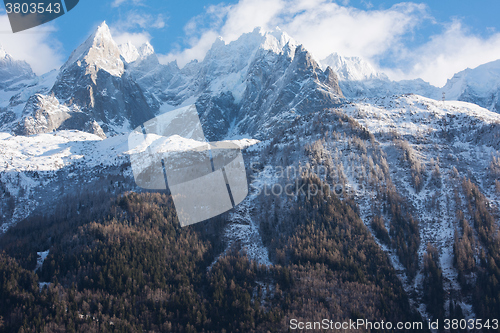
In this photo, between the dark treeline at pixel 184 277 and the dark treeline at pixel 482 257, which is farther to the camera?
the dark treeline at pixel 482 257

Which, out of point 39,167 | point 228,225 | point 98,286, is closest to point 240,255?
point 228,225

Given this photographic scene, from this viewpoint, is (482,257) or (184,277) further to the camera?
(184,277)

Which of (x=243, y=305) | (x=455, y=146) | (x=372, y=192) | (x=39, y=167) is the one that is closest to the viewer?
(x=243, y=305)

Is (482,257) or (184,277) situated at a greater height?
(184,277)

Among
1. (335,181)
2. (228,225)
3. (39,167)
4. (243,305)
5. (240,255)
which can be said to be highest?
(39,167)

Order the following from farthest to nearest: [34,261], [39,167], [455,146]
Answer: [39,167] → [455,146] → [34,261]

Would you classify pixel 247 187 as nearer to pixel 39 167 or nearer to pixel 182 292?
pixel 182 292

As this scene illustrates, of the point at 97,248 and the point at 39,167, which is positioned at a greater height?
the point at 39,167

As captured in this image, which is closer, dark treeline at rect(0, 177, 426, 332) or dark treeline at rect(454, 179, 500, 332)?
dark treeline at rect(0, 177, 426, 332)

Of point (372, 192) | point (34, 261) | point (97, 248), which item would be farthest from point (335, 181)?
point (34, 261)

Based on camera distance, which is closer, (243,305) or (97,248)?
(243,305)
